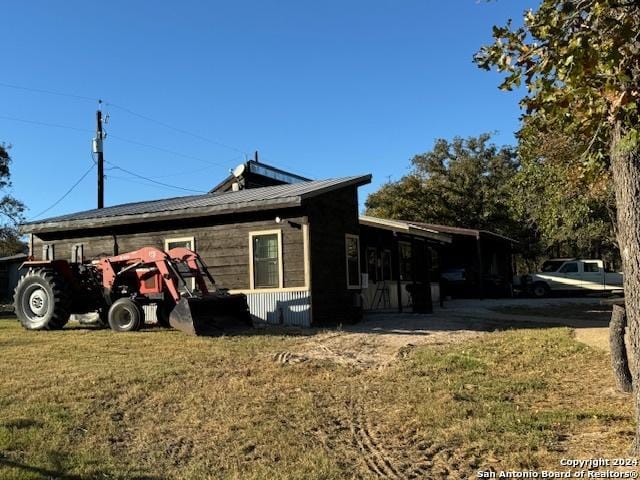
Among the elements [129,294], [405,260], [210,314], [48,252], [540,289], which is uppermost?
[48,252]

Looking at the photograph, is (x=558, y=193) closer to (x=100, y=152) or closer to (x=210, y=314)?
(x=210, y=314)

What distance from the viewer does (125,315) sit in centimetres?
1394

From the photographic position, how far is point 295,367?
→ 893 centimetres

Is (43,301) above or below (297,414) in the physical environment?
above

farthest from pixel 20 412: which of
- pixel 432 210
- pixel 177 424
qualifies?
pixel 432 210

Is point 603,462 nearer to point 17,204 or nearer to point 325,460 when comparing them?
point 325,460

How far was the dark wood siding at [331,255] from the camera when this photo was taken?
14.9 m

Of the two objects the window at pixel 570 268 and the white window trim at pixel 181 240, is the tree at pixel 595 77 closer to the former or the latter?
the white window trim at pixel 181 240

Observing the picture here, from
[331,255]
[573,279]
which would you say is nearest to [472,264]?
[573,279]

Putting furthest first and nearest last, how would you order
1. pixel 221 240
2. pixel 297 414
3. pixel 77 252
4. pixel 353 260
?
pixel 77 252, pixel 353 260, pixel 221 240, pixel 297 414

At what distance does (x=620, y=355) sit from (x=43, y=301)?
483 inches

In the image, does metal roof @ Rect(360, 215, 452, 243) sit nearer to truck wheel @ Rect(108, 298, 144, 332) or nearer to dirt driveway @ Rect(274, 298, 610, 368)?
dirt driveway @ Rect(274, 298, 610, 368)

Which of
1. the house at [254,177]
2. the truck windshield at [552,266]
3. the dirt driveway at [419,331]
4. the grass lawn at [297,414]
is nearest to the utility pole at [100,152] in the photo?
the house at [254,177]

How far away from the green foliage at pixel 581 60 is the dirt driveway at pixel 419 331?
5.74 m
